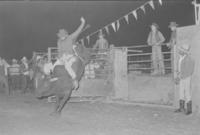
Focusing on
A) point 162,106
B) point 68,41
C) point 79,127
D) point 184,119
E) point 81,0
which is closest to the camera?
point 79,127

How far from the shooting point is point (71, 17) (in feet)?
76.0

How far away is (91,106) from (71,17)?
Answer: 478 inches

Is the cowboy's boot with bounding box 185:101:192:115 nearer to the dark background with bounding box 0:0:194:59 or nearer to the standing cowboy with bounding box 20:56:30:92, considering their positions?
the standing cowboy with bounding box 20:56:30:92

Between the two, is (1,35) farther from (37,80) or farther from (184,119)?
(184,119)

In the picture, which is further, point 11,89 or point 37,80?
point 11,89

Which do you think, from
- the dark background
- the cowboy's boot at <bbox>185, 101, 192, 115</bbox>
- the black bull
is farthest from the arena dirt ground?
the dark background

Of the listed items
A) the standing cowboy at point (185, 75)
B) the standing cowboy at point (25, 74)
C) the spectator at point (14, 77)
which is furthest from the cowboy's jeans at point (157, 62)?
the spectator at point (14, 77)

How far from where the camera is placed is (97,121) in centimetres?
881

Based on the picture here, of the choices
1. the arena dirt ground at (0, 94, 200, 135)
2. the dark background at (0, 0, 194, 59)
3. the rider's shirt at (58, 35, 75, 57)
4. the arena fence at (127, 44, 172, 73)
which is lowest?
the arena dirt ground at (0, 94, 200, 135)

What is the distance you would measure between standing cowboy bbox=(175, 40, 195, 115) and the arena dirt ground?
0.38 m

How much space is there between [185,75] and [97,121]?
2451 millimetres

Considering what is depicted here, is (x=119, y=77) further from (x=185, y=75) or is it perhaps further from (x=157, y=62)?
(x=185, y=75)

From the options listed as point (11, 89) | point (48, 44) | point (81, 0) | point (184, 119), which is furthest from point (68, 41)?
point (48, 44)

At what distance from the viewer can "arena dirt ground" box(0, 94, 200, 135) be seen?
7527 millimetres
